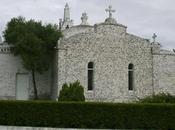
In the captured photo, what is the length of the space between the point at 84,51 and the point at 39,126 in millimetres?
14966

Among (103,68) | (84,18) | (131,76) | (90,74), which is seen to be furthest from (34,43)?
(84,18)

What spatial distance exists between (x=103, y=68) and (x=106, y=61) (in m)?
0.65

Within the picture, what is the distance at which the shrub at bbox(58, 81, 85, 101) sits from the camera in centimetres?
3284

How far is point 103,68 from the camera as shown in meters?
37.3

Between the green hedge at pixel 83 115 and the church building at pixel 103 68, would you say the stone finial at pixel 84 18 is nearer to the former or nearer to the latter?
the church building at pixel 103 68

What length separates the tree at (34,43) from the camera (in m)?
36.2

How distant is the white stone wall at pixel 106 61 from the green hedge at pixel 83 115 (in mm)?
13074

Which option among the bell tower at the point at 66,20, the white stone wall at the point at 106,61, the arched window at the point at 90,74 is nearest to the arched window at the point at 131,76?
the white stone wall at the point at 106,61

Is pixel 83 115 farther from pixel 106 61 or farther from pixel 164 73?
pixel 164 73

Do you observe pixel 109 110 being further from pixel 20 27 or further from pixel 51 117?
pixel 20 27

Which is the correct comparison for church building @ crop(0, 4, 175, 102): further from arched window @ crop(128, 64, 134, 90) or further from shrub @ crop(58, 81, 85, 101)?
shrub @ crop(58, 81, 85, 101)

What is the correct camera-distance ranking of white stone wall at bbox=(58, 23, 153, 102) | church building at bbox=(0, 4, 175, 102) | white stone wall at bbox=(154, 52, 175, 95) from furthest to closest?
white stone wall at bbox=(154, 52, 175, 95) < church building at bbox=(0, 4, 175, 102) < white stone wall at bbox=(58, 23, 153, 102)

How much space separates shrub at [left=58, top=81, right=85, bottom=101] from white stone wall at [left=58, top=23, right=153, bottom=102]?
2.43 m

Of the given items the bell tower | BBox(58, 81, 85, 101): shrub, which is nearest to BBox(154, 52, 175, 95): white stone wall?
BBox(58, 81, 85, 101): shrub
